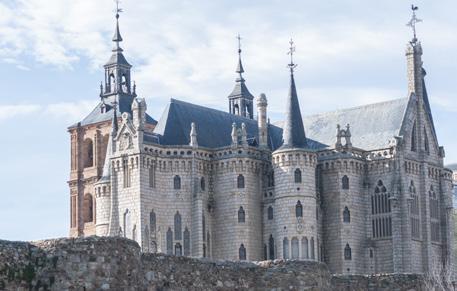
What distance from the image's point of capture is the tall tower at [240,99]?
119 metres

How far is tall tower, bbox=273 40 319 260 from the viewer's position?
298ft

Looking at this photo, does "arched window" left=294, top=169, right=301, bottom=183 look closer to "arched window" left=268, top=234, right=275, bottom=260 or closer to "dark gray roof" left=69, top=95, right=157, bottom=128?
"arched window" left=268, top=234, right=275, bottom=260

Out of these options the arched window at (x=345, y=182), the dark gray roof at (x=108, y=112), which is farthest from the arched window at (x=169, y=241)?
the dark gray roof at (x=108, y=112)

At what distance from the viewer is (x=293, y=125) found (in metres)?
94.7

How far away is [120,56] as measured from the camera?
403ft

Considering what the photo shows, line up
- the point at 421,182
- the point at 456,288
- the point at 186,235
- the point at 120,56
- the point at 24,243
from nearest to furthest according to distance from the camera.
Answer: the point at 24,243 < the point at 456,288 < the point at 186,235 < the point at 421,182 < the point at 120,56

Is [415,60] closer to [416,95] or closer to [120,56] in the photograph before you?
[416,95]

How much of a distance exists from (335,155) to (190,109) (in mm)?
12167

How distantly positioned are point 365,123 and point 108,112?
3408cm

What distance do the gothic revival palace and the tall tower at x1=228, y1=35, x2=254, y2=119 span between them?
16.3 meters

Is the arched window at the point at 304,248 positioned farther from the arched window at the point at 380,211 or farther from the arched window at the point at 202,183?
the arched window at the point at 202,183

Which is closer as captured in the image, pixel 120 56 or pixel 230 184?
pixel 230 184

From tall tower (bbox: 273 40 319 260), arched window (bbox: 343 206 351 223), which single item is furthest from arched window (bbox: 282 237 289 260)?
arched window (bbox: 343 206 351 223)

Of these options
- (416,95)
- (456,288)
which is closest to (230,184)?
(416,95)
